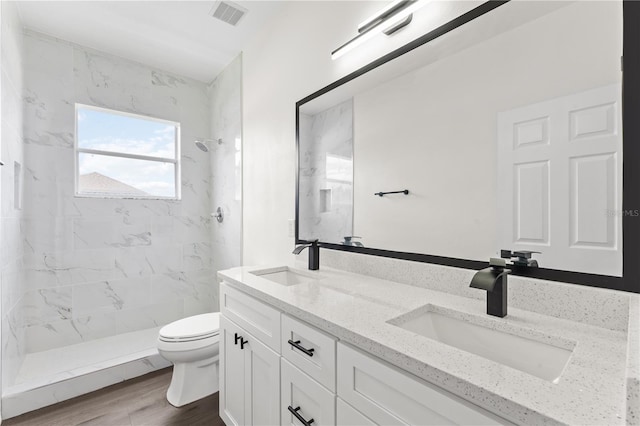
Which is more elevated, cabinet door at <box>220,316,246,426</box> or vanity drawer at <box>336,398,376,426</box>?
vanity drawer at <box>336,398,376,426</box>

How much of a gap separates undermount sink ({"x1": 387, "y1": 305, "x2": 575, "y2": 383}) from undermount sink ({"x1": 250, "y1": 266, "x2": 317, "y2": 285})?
80 centimetres

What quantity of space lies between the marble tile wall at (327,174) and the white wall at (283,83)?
0.15 m

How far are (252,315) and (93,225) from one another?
2.16 metres

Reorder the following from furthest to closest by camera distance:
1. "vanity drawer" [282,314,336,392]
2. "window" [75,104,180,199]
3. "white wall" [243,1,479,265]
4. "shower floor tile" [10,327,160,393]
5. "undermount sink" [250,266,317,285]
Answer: "window" [75,104,180,199]
"shower floor tile" [10,327,160,393]
"undermount sink" [250,266,317,285]
"white wall" [243,1,479,265]
"vanity drawer" [282,314,336,392]

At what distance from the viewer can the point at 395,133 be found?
138 centimetres

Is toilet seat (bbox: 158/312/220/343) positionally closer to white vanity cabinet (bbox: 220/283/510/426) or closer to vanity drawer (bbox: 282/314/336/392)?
white vanity cabinet (bbox: 220/283/510/426)

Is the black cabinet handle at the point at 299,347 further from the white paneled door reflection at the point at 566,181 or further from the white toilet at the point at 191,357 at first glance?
the white toilet at the point at 191,357

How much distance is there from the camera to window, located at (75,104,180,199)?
2.64m

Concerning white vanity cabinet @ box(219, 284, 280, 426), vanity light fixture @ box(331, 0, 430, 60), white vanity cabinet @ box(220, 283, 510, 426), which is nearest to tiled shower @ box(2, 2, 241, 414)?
white vanity cabinet @ box(219, 284, 280, 426)

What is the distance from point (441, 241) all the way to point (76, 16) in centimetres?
294

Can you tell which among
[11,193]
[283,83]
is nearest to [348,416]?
[283,83]

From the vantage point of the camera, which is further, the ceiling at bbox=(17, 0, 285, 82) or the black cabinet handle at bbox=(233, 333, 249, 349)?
the ceiling at bbox=(17, 0, 285, 82)

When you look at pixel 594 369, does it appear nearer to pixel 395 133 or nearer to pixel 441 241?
pixel 441 241

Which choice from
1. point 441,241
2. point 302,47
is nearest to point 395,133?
point 441,241
